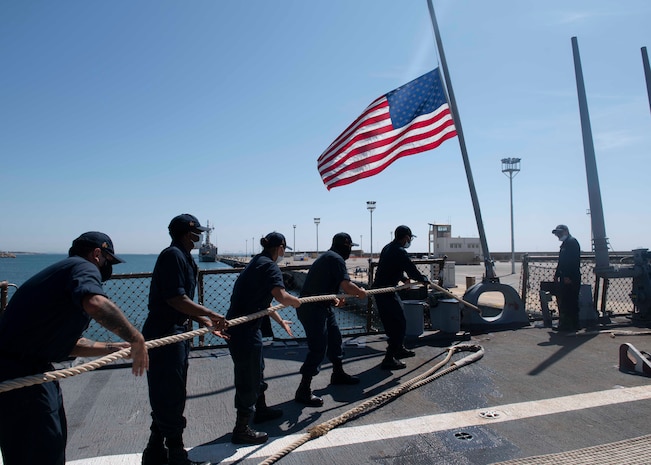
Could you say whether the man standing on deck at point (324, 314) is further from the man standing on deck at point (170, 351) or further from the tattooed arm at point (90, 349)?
the tattooed arm at point (90, 349)

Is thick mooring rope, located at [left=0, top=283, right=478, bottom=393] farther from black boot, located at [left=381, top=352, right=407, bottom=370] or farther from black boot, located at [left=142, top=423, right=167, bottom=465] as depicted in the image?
black boot, located at [left=381, top=352, right=407, bottom=370]

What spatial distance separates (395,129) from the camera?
8312 mm

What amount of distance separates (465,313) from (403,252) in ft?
7.60

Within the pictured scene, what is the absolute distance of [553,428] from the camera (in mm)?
3645

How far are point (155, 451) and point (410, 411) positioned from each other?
2204 millimetres

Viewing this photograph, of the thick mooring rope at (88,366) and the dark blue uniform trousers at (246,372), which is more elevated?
the thick mooring rope at (88,366)

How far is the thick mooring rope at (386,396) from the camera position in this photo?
3388 mm

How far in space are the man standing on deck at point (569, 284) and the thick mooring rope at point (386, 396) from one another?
2.17 meters

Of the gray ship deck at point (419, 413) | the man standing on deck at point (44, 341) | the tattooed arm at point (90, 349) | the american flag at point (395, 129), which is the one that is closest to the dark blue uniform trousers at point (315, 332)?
the gray ship deck at point (419, 413)

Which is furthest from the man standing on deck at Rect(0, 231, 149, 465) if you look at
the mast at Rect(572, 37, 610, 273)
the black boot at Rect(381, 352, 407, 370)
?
the mast at Rect(572, 37, 610, 273)

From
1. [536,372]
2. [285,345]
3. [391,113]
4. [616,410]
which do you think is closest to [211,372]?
[285,345]

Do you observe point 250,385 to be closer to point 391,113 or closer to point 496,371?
point 496,371

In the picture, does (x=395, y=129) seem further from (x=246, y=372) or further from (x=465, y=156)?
(x=246, y=372)

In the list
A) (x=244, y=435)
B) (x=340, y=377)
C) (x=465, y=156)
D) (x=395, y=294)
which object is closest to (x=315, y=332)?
(x=340, y=377)
